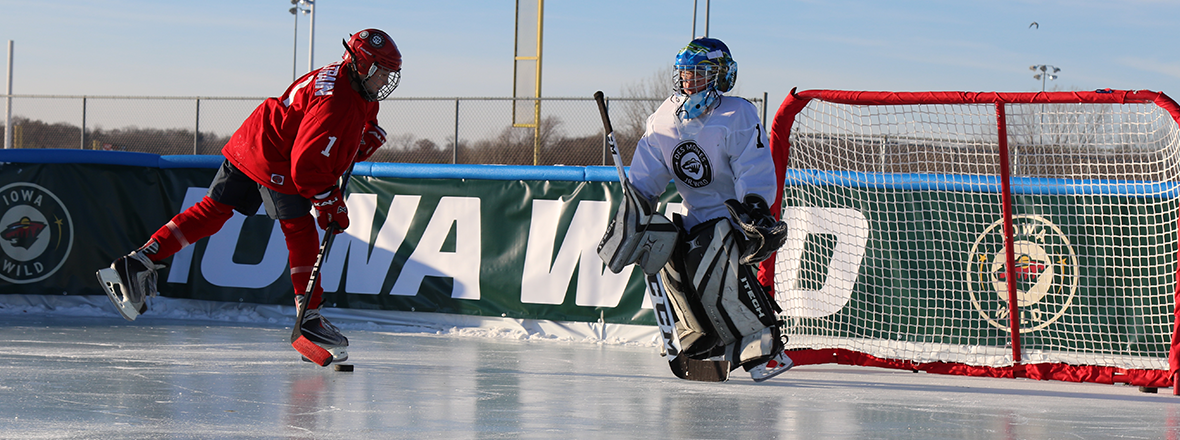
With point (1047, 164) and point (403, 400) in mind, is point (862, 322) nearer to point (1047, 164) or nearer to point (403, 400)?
point (1047, 164)

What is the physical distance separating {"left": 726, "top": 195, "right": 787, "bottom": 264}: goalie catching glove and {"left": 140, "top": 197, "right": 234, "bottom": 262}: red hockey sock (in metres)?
2.18

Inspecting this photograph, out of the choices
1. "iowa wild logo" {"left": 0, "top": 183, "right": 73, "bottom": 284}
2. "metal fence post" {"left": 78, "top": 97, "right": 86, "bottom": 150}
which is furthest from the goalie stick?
"metal fence post" {"left": 78, "top": 97, "right": 86, "bottom": 150}

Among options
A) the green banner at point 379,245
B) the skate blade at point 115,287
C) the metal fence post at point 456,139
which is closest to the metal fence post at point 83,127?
the metal fence post at point 456,139

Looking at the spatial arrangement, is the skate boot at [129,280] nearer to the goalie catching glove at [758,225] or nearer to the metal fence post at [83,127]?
the goalie catching glove at [758,225]

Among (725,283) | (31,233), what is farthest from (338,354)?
(31,233)

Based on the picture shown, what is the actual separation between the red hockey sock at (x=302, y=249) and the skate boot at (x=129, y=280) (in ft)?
1.88

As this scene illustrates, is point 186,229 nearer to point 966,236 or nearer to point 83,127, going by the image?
point 966,236

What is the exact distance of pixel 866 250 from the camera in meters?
5.49

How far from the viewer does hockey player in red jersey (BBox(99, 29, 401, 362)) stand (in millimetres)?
3852

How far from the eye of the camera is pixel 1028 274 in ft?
16.9

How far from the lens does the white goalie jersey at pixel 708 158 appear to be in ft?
12.5

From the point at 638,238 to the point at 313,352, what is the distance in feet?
4.59

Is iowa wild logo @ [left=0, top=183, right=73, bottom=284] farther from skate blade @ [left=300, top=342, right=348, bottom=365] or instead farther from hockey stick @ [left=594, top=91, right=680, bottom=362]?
hockey stick @ [left=594, top=91, right=680, bottom=362]

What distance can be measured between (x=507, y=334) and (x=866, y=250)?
6.98ft
